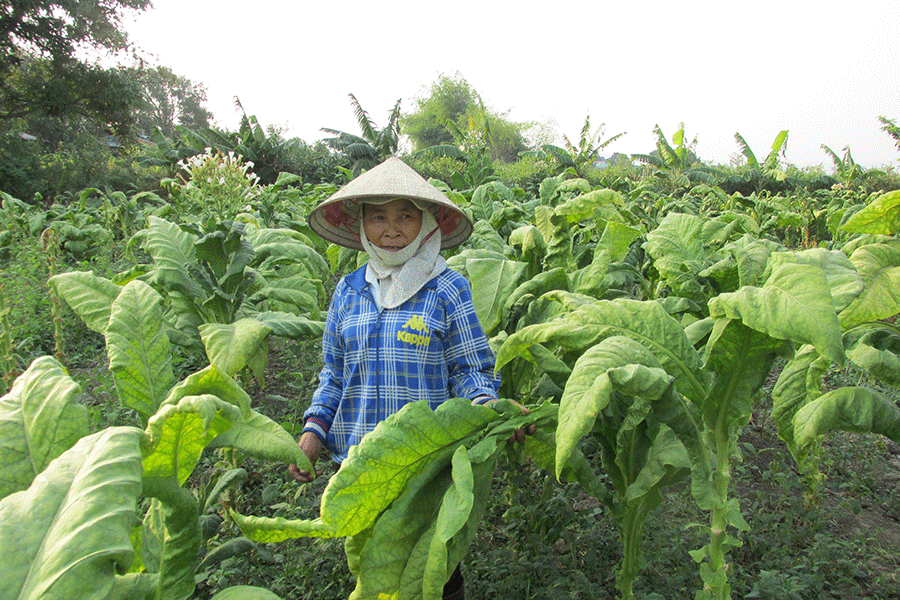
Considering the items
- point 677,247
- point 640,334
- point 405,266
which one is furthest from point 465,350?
point 677,247

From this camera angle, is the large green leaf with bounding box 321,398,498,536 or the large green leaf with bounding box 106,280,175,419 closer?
the large green leaf with bounding box 321,398,498,536

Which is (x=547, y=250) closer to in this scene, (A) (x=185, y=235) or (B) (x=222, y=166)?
(A) (x=185, y=235)

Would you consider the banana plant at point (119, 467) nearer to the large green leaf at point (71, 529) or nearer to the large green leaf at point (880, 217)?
the large green leaf at point (71, 529)

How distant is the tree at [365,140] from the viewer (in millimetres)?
20344

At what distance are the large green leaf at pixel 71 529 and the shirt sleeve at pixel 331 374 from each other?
108 cm

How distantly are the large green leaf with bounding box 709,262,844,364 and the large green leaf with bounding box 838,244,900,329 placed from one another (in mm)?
440

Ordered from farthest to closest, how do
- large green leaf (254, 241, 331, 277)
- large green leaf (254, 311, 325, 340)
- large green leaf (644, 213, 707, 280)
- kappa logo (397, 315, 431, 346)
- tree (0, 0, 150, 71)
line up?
tree (0, 0, 150, 71) → large green leaf (254, 241, 331, 277) → large green leaf (254, 311, 325, 340) → large green leaf (644, 213, 707, 280) → kappa logo (397, 315, 431, 346)

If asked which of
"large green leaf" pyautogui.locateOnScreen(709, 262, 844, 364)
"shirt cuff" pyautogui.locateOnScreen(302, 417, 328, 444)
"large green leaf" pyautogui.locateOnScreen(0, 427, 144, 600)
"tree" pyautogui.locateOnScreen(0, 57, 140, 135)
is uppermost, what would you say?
"tree" pyautogui.locateOnScreen(0, 57, 140, 135)

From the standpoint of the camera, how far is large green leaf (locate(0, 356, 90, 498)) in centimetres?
81

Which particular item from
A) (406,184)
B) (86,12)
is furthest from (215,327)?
(86,12)

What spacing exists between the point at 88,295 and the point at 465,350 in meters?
1.53

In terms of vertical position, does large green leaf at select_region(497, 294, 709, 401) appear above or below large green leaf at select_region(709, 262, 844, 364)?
below

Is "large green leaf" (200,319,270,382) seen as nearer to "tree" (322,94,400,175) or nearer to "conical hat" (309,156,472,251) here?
"conical hat" (309,156,472,251)

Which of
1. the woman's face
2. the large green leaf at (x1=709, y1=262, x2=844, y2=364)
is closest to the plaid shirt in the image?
the woman's face
